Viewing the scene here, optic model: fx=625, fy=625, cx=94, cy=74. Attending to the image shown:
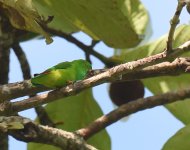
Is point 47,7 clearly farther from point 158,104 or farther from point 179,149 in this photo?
point 179,149

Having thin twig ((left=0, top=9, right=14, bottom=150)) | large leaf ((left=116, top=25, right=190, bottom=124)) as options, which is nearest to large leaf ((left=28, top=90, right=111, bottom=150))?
large leaf ((left=116, top=25, right=190, bottom=124))

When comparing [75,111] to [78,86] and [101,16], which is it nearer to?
[101,16]

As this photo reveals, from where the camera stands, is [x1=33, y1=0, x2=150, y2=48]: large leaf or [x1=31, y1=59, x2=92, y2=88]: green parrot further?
[x1=33, y1=0, x2=150, y2=48]: large leaf

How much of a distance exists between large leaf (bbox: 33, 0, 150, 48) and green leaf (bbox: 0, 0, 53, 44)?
0.27 m

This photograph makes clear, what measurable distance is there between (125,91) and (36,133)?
784 millimetres

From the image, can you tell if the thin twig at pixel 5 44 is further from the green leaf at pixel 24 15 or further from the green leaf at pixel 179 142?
the green leaf at pixel 179 142

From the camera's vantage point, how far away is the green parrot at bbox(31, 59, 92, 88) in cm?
122

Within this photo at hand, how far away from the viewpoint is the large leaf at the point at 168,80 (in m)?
1.88

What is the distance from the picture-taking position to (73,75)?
1.26 m

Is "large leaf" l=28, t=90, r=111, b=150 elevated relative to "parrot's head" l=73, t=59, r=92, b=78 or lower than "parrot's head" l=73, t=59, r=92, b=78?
elevated

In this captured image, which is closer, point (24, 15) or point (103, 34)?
point (24, 15)

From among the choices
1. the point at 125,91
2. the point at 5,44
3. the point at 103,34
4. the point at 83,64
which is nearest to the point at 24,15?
the point at 83,64

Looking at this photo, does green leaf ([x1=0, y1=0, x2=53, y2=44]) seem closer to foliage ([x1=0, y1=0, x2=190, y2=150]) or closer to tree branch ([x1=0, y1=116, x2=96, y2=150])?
foliage ([x1=0, y1=0, x2=190, y2=150])

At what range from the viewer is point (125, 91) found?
6.61 ft
